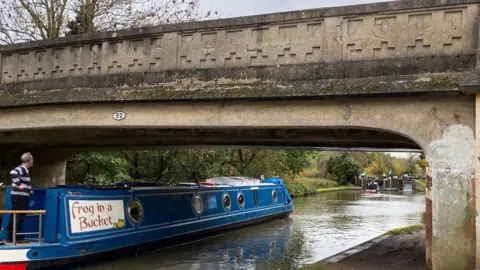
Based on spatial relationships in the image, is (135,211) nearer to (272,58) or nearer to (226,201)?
(226,201)

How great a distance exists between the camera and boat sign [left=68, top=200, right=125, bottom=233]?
9369 millimetres

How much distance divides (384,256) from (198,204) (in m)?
5.54

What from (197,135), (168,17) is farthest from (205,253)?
(168,17)

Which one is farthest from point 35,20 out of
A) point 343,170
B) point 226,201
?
point 343,170

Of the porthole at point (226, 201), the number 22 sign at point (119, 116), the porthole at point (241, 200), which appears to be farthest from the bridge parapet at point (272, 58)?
the porthole at point (241, 200)

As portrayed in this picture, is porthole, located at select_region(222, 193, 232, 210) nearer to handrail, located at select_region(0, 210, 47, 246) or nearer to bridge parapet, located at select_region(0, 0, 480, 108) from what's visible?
bridge parapet, located at select_region(0, 0, 480, 108)

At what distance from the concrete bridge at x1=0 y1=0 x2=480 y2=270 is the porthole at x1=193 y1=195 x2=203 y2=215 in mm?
3689

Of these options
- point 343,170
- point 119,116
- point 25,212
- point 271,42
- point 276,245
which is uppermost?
point 271,42

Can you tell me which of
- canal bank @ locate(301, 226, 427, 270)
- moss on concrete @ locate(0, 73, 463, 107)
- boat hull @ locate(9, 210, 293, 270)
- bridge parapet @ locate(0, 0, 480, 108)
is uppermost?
bridge parapet @ locate(0, 0, 480, 108)

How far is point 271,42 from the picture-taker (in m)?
8.15

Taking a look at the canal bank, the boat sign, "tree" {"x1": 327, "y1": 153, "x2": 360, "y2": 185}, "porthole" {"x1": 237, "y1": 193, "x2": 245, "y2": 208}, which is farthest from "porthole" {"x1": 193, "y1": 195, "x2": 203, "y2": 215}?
"tree" {"x1": 327, "y1": 153, "x2": 360, "y2": 185}

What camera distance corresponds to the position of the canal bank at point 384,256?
847 cm

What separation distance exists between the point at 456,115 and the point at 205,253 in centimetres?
700

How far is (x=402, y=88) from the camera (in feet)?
22.6
